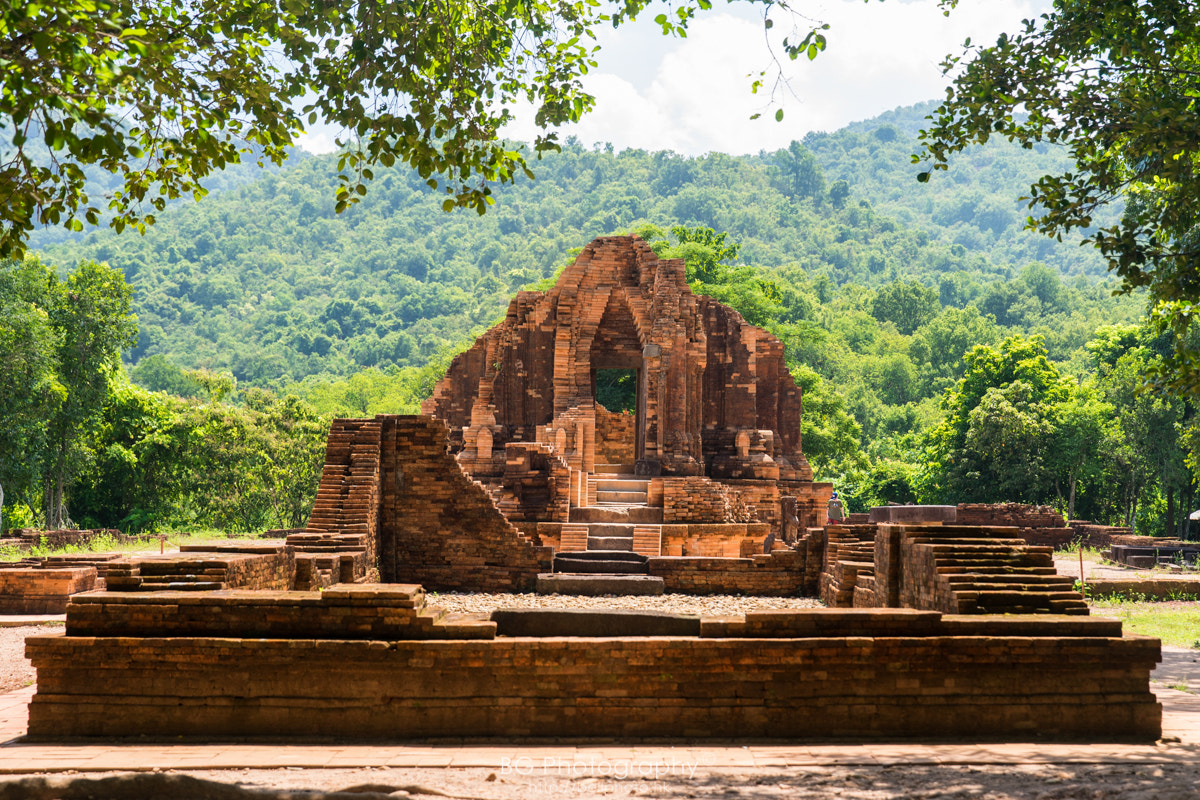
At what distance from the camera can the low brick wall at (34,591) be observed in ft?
44.9

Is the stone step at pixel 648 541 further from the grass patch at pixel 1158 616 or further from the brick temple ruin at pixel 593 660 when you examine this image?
the grass patch at pixel 1158 616

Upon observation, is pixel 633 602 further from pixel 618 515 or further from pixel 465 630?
pixel 465 630

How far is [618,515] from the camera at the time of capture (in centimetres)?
1700

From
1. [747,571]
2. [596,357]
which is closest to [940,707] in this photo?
→ [747,571]

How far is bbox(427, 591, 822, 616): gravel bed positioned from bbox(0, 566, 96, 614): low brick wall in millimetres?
5276

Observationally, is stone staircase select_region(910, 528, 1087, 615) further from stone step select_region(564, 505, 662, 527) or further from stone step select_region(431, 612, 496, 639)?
stone step select_region(564, 505, 662, 527)

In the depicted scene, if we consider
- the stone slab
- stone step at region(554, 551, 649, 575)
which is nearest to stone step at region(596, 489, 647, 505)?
stone step at region(554, 551, 649, 575)

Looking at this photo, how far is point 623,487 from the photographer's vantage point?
19.2m

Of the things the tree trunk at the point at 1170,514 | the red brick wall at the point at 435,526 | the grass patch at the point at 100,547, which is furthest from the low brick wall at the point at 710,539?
the tree trunk at the point at 1170,514

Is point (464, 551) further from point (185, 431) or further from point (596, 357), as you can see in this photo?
point (185, 431)

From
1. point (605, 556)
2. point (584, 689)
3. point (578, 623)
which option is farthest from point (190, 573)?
point (605, 556)

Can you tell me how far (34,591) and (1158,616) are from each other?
51.3 feet

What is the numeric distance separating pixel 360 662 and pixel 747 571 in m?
7.77

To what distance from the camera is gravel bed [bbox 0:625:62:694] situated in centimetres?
890
